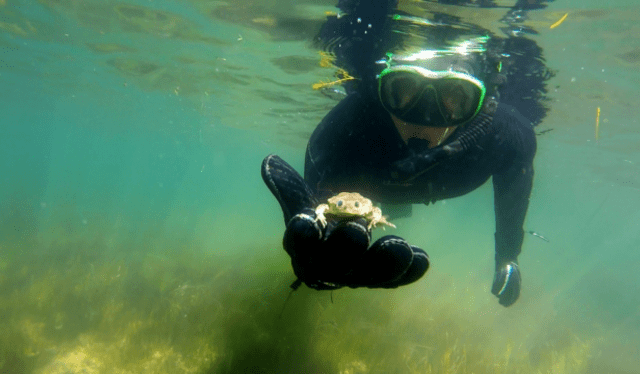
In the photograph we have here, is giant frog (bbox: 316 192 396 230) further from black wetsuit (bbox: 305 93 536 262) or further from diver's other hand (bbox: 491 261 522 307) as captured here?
diver's other hand (bbox: 491 261 522 307)

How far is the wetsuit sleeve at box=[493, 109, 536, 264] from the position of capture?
416cm

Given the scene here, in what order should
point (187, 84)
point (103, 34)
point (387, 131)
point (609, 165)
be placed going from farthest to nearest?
point (609, 165), point (187, 84), point (103, 34), point (387, 131)

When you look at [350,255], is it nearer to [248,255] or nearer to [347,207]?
[347,207]

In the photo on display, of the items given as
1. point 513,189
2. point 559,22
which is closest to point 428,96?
point 513,189

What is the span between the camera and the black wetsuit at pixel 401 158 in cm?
386

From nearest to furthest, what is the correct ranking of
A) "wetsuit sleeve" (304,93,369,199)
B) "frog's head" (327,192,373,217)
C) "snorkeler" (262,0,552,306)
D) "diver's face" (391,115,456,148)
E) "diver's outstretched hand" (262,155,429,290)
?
"diver's outstretched hand" (262,155,429,290)
"frog's head" (327,192,373,217)
"snorkeler" (262,0,552,306)
"wetsuit sleeve" (304,93,369,199)
"diver's face" (391,115,456,148)

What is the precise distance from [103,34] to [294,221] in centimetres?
1797

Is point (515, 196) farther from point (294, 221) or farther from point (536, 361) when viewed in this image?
point (536, 361)

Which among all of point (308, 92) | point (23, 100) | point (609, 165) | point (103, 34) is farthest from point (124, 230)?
point (609, 165)

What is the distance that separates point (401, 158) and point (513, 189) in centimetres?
161

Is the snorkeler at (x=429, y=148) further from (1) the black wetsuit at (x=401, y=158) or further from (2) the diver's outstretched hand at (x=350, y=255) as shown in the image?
→ (2) the diver's outstretched hand at (x=350, y=255)

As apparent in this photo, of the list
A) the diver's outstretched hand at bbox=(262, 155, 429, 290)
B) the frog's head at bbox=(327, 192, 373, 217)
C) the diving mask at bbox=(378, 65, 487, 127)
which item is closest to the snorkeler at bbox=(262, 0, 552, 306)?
the diving mask at bbox=(378, 65, 487, 127)

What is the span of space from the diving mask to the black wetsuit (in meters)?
0.25

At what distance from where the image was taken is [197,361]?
7285 mm
